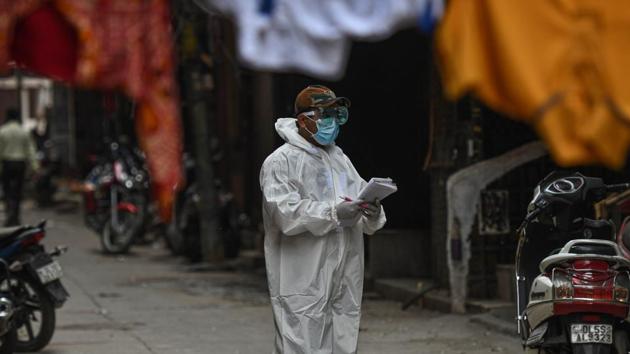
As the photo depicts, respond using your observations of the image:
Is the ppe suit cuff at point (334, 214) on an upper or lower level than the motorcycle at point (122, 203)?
upper

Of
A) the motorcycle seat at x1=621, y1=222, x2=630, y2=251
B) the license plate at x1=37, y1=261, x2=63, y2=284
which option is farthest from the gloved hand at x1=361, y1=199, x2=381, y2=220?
the license plate at x1=37, y1=261, x2=63, y2=284

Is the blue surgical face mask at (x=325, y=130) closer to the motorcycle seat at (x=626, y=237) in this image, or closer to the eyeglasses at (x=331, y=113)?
the eyeglasses at (x=331, y=113)

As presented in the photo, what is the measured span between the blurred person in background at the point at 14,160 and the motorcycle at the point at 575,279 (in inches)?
577

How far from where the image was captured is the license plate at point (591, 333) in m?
7.47

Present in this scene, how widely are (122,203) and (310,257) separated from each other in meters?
11.8

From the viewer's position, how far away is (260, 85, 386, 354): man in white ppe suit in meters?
7.70

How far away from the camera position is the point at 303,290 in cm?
773

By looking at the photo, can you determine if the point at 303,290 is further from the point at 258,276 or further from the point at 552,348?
the point at 258,276

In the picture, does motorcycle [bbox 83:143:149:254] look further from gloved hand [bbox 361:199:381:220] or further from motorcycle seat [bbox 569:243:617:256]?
motorcycle seat [bbox 569:243:617:256]

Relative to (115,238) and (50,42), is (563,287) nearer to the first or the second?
(50,42)

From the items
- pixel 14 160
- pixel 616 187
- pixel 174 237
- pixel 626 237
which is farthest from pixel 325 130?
pixel 14 160

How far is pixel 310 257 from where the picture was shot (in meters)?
7.75

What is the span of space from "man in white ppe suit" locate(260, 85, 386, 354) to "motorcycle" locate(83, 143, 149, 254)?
1115cm

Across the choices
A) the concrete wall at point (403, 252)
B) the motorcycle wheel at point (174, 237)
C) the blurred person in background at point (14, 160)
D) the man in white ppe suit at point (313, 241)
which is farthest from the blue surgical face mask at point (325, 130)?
Answer: the blurred person in background at point (14, 160)
